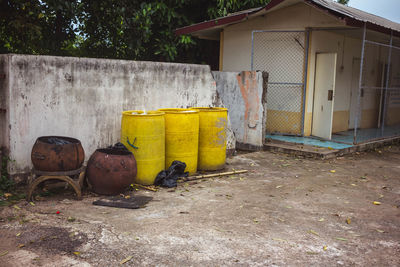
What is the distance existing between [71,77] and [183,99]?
7.55 feet

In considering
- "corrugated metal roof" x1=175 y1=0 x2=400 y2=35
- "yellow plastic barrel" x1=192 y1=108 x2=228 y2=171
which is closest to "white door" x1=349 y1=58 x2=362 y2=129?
"corrugated metal roof" x1=175 y1=0 x2=400 y2=35

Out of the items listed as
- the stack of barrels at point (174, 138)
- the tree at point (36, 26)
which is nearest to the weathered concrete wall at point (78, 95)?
the stack of barrels at point (174, 138)

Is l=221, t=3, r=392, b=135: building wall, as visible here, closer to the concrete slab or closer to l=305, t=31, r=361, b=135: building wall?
l=305, t=31, r=361, b=135: building wall

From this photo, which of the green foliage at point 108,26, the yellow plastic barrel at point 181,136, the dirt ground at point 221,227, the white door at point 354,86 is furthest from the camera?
the white door at point 354,86

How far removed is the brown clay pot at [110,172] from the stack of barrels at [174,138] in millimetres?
433

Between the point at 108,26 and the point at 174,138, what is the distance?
638 centimetres

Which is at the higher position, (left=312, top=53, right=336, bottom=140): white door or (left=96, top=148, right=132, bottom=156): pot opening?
(left=312, top=53, right=336, bottom=140): white door

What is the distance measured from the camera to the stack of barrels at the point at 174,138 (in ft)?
18.7

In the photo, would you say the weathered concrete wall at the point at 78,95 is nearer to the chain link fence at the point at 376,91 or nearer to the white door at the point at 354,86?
the white door at the point at 354,86

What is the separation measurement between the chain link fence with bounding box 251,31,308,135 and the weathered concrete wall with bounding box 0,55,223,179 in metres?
3.66

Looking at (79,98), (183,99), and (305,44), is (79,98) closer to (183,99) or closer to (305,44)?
(183,99)

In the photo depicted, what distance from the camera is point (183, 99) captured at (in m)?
7.38

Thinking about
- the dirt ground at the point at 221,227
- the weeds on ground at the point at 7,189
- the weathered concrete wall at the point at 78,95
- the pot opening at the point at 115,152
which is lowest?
the dirt ground at the point at 221,227

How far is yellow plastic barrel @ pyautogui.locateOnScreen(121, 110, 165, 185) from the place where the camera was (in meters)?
5.68
